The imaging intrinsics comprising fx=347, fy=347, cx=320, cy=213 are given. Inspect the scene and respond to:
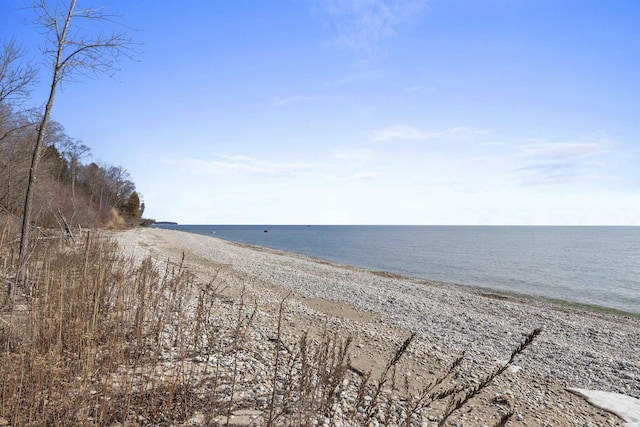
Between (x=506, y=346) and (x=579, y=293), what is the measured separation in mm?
20200

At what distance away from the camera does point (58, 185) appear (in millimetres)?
33938

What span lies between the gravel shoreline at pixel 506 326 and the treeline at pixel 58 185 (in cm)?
691

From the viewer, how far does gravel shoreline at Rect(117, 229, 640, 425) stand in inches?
416

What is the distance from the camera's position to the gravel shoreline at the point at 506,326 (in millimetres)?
10555

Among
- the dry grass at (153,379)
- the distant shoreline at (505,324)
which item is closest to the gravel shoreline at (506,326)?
the distant shoreline at (505,324)

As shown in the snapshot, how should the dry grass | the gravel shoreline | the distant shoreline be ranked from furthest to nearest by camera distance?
1. the distant shoreline
2. the gravel shoreline
3. the dry grass

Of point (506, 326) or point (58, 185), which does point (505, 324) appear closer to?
point (506, 326)

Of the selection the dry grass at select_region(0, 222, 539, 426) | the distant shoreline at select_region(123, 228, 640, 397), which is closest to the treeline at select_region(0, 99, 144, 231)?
the dry grass at select_region(0, 222, 539, 426)

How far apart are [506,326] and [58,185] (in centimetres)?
3941

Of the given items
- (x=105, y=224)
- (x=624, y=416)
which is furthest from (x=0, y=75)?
(x=105, y=224)

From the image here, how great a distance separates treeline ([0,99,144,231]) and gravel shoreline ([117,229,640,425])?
691 centimetres

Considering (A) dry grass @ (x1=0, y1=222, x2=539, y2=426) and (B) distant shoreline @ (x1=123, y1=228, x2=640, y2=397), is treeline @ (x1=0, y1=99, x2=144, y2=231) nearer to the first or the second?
(A) dry grass @ (x1=0, y1=222, x2=539, y2=426)

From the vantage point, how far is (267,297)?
15547mm

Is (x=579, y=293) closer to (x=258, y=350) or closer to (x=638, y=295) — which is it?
(x=638, y=295)
